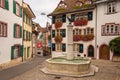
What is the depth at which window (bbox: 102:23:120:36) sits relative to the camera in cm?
2568

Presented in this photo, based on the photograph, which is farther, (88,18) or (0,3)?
(88,18)

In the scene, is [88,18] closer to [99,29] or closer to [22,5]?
[99,29]

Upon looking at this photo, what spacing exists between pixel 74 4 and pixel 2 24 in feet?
54.4

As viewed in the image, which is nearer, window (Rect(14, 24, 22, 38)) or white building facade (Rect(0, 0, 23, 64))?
white building facade (Rect(0, 0, 23, 64))

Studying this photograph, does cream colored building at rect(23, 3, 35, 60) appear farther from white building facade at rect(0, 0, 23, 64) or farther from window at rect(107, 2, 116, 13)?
window at rect(107, 2, 116, 13)

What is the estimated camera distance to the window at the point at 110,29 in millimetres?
25684

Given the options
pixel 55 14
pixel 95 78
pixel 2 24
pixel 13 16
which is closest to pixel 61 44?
pixel 55 14

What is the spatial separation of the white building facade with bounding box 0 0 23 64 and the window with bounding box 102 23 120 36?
460 inches

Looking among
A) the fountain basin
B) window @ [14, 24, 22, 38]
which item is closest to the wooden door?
window @ [14, 24, 22, 38]

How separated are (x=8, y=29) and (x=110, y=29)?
43.6ft

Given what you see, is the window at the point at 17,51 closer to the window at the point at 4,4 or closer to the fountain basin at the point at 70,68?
the window at the point at 4,4

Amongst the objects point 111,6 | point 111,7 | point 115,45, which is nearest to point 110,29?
point 115,45

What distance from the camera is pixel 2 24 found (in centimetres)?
1992

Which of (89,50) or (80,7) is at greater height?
(80,7)
